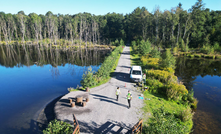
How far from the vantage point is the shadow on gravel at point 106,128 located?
34.4 feet

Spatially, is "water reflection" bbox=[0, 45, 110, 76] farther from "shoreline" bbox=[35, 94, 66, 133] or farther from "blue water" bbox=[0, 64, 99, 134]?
"shoreline" bbox=[35, 94, 66, 133]

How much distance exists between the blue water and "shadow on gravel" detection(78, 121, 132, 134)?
17.5ft

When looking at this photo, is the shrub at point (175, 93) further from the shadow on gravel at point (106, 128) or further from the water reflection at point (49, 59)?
the water reflection at point (49, 59)

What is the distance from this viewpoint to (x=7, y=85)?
76.6 ft

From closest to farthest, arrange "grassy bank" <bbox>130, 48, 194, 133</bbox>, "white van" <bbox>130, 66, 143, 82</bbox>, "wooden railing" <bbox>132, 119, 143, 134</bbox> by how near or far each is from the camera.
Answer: "grassy bank" <bbox>130, 48, 194, 133</bbox> → "wooden railing" <bbox>132, 119, 143, 134</bbox> → "white van" <bbox>130, 66, 143, 82</bbox>

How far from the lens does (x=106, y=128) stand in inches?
427

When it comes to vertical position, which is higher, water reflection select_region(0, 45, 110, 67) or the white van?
water reflection select_region(0, 45, 110, 67)

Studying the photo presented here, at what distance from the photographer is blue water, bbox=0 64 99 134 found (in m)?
13.3

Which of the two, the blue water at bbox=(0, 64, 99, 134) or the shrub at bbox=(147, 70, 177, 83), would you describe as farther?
the shrub at bbox=(147, 70, 177, 83)

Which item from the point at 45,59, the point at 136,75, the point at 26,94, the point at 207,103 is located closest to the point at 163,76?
the point at 136,75

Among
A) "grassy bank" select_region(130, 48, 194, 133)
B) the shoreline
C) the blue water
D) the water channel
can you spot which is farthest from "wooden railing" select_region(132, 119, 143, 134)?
the blue water

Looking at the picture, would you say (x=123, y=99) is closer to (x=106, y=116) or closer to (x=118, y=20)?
(x=106, y=116)

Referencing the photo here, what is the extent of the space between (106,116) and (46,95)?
37.0 ft

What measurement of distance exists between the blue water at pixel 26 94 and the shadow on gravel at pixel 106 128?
17.5ft
